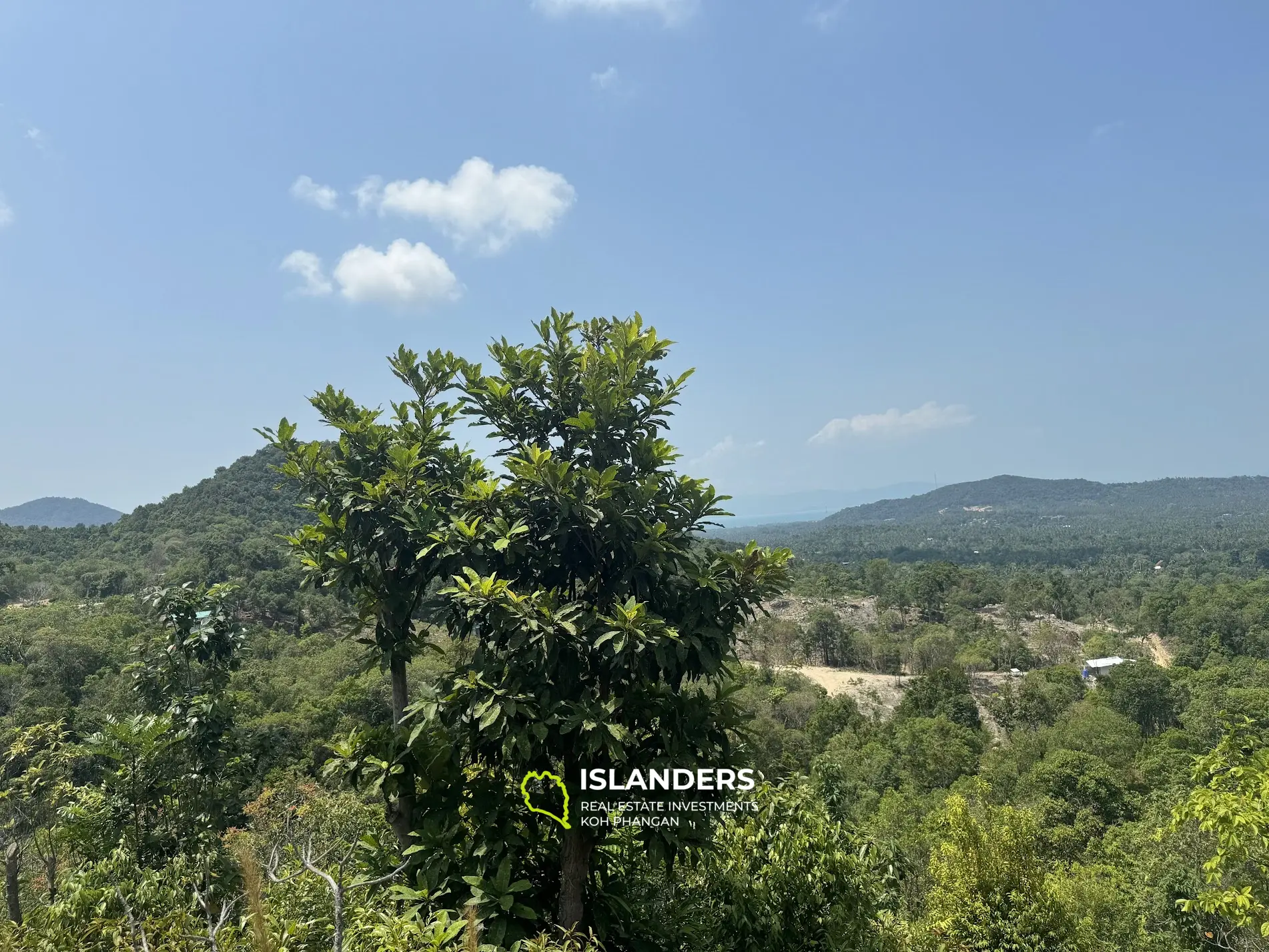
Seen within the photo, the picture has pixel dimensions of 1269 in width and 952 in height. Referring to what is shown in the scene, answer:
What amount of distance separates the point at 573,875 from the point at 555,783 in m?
0.77

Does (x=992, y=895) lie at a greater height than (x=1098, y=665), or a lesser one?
greater

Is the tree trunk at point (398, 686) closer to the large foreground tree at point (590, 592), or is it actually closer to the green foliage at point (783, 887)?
the large foreground tree at point (590, 592)

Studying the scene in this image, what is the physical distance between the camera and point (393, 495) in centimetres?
557

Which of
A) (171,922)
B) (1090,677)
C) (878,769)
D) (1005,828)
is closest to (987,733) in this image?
(878,769)

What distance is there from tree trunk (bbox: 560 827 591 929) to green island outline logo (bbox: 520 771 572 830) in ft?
0.43

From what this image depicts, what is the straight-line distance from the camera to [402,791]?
5434 mm

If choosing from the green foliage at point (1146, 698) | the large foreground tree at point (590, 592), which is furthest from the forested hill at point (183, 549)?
the green foliage at point (1146, 698)

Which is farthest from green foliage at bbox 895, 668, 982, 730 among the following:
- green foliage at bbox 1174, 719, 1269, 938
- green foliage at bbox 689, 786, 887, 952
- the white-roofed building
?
green foliage at bbox 689, 786, 887, 952

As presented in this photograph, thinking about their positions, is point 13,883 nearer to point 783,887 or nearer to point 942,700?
point 783,887

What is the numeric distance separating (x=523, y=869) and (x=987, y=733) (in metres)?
43.5

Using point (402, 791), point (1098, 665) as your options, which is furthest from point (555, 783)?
point (1098, 665)

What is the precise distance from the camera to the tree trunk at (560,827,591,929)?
5.39 m

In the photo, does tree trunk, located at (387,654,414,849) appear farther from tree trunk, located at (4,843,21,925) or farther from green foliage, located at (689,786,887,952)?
tree trunk, located at (4,843,21,925)

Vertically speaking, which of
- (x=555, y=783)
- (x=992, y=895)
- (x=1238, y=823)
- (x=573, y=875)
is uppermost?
(x=555, y=783)
